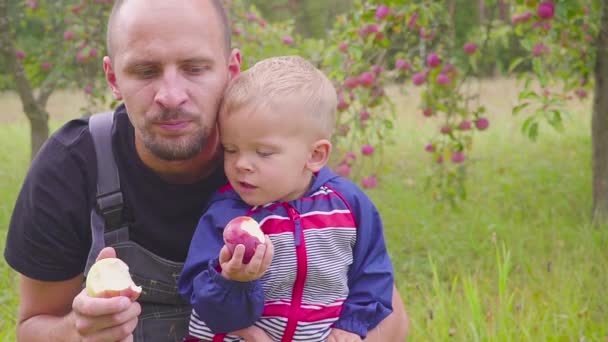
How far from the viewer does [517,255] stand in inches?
140

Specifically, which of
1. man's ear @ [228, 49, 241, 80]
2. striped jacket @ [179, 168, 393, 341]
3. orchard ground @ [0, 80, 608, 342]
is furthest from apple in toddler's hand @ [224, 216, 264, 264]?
orchard ground @ [0, 80, 608, 342]

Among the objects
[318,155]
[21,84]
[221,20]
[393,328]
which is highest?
[221,20]

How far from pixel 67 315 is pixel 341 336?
73 centimetres

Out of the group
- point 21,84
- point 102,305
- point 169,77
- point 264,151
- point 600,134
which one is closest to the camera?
point 102,305

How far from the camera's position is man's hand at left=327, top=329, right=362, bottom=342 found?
165 centimetres

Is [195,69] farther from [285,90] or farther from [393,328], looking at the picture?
[393,328]

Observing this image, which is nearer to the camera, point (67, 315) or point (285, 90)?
point (285, 90)

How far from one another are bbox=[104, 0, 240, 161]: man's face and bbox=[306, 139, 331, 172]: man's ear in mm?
273

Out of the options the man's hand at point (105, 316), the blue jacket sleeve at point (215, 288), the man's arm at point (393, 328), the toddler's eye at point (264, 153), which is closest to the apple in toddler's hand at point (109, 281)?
the man's hand at point (105, 316)

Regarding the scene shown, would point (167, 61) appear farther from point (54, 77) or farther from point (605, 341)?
point (54, 77)

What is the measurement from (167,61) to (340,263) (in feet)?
2.18

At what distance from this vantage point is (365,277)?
5.63 feet

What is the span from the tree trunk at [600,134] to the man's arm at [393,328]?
Answer: 2.44 m

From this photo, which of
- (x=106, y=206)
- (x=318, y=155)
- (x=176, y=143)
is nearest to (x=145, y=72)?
(x=176, y=143)
